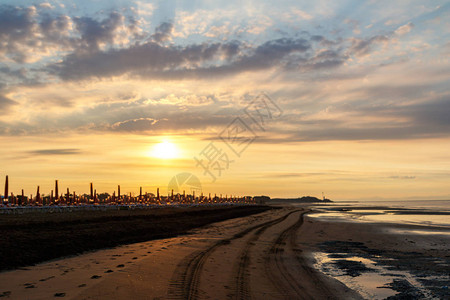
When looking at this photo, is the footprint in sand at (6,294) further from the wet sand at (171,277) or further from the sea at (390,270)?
the sea at (390,270)

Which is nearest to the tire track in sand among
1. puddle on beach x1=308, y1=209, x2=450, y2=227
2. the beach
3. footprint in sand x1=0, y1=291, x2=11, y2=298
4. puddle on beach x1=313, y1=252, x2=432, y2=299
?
the beach

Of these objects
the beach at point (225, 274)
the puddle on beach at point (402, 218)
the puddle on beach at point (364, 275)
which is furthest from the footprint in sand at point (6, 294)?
the puddle on beach at point (402, 218)

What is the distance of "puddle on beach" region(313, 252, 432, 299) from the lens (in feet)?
37.8

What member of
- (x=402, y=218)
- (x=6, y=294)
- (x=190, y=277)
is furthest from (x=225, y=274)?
(x=402, y=218)

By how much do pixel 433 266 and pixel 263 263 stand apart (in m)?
7.98

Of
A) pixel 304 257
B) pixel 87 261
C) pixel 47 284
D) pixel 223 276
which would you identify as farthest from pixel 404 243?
pixel 47 284

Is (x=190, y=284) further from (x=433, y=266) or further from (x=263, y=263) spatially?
(x=433, y=266)

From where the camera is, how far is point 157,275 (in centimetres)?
1194

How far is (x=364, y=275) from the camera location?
45.6 feet

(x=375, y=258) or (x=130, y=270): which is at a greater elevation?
(x=130, y=270)

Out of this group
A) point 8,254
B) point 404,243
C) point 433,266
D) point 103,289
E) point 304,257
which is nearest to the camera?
point 103,289

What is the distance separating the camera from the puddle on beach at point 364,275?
1151cm

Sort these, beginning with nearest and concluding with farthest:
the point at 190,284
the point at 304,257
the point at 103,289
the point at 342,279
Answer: the point at 103,289, the point at 190,284, the point at 342,279, the point at 304,257

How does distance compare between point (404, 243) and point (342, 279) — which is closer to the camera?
point (342, 279)
